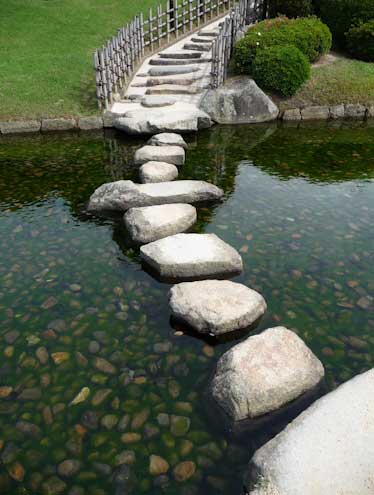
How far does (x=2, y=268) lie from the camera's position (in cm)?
620

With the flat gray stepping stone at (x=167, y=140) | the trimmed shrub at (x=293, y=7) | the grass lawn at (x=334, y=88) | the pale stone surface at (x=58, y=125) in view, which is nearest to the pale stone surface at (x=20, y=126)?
the pale stone surface at (x=58, y=125)

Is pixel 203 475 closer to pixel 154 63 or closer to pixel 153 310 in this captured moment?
pixel 153 310

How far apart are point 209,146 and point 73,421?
8.44 meters

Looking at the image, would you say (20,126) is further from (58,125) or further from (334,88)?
(334,88)

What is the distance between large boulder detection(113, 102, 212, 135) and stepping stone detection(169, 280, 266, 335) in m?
7.34

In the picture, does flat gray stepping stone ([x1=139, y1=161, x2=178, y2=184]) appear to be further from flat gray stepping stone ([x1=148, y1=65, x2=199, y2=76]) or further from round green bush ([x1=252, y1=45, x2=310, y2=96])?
flat gray stepping stone ([x1=148, y1=65, x2=199, y2=76])

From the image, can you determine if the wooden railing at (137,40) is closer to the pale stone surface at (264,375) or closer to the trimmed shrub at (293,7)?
the trimmed shrub at (293,7)

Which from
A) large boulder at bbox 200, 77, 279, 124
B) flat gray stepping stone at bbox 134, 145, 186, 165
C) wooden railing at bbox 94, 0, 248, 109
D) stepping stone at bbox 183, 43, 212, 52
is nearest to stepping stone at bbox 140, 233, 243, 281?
flat gray stepping stone at bbox 134, 145, 186, 165

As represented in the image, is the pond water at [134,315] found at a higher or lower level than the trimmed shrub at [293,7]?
lower

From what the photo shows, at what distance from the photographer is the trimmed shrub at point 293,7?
17.8m

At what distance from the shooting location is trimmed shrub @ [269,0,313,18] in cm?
1783

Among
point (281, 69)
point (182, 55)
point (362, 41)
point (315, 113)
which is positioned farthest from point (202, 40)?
Result: point (315, 113)

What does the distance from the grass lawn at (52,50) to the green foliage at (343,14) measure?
369 inches

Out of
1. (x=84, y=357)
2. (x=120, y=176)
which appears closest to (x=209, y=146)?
(x=120, y=176)
